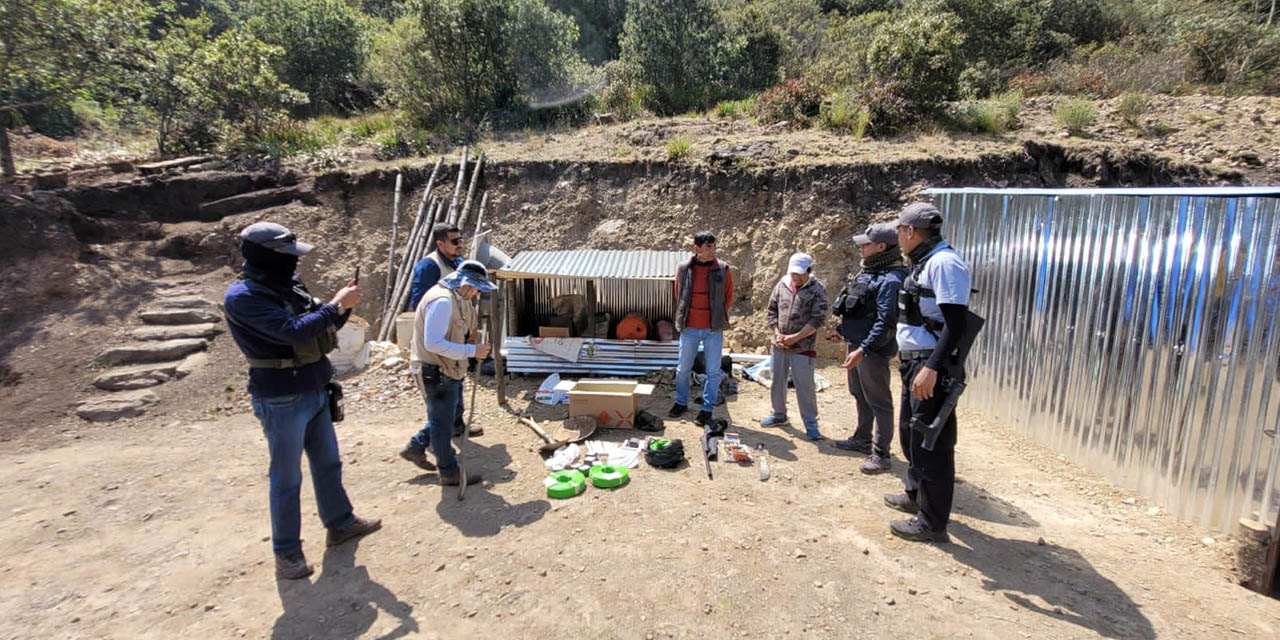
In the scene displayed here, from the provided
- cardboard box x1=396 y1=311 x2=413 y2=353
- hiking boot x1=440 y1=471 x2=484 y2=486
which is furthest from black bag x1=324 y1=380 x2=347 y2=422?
cardboard box x1=396 y1=311 x2=413 y2=353

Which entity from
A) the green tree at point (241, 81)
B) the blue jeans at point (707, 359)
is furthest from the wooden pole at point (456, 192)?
the blue jeans at point (707, 359)

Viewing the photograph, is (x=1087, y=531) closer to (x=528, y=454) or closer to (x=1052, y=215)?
(x=1052, y=215)

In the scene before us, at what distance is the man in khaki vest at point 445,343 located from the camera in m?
4.18

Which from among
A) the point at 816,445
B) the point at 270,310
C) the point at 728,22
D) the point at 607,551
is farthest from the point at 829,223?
the point at 728,22

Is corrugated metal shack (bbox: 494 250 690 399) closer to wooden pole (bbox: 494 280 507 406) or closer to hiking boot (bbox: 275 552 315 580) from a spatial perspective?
wooden pole (bbox: 494 280 507 406)

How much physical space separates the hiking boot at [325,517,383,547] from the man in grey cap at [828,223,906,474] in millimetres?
3907

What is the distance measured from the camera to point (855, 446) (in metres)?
5.45

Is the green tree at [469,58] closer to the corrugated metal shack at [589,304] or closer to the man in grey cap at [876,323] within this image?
the corrugated metal shack at [589,304]

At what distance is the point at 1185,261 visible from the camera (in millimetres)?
3980

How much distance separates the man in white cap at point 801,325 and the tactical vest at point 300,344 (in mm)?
4003

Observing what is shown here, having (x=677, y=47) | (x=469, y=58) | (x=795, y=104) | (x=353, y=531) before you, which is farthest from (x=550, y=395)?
(x=677, y=47)

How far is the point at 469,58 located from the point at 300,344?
13.8 metres

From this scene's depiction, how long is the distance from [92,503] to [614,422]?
4573 millimetres

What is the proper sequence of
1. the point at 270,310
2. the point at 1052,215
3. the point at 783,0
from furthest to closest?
the point at 783,0
the point at 1052,215
the point at 270,310
